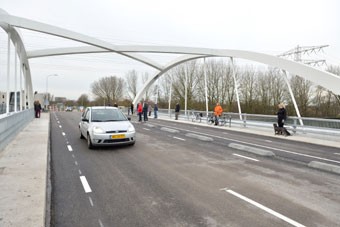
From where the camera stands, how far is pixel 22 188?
468 cm

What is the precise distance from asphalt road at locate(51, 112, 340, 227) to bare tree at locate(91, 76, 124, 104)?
67.6 meters

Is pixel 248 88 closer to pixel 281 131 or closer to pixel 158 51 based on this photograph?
pixel 158 51

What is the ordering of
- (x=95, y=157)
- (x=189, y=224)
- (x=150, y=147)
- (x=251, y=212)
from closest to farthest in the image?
(x=189, y=224) → (x=251, y=212) → (x=95, y=157) → (x=150, y=147)

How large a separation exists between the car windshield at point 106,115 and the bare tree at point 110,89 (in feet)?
212

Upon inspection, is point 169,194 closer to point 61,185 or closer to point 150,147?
point 61,185

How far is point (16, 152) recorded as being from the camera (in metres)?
8.02

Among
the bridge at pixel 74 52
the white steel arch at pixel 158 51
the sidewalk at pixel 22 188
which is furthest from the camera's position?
the white steel arch at pixel 158 51

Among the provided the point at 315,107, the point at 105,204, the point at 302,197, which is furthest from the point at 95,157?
the point at 315,107

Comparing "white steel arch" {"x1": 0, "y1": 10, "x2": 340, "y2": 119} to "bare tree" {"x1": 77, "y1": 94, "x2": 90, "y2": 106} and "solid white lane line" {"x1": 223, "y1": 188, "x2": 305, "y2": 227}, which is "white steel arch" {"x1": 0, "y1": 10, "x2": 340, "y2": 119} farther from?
"bare tree" {"x1": 77, "y1": 94, "x2": 90, "y2": 106}

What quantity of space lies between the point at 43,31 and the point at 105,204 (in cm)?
2107

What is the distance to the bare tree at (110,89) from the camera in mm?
74500

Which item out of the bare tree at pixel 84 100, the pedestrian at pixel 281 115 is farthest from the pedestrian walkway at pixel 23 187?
the bare tree at pixel 84 100

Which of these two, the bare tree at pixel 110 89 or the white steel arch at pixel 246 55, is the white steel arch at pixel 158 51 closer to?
the white steel arch at pixel 246 55

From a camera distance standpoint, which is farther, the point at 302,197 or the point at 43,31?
the point at 43,31
